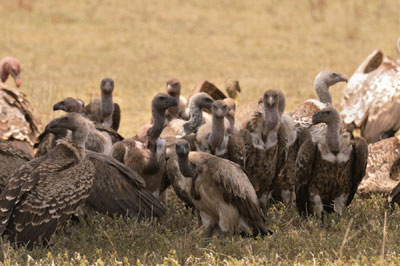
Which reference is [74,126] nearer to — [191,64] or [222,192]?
[222,192]

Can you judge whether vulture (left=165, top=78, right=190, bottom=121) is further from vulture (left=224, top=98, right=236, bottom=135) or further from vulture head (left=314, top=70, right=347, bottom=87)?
vulture head (left=314, top=70, right=347, bottom=87)

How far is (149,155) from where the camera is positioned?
671 centimetres

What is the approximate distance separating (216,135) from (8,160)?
1.70 m

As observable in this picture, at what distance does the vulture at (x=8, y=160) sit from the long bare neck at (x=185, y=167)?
1.41 meters

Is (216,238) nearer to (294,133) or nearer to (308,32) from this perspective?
(294,133)

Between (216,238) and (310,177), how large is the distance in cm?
119

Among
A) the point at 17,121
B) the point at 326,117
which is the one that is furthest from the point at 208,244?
the point at 17,121

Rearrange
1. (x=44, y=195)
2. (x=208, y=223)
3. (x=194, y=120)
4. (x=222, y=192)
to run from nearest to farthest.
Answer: (x=44, y=195) → (x=222, y=192) → (x=208, y=223) → (x=194, y=120)

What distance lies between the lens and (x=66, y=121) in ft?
19.6

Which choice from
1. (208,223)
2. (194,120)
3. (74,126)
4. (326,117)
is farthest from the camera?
(194,120)

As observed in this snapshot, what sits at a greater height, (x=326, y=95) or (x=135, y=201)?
(x=326, y=95)

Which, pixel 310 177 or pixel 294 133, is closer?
pixel 310 177

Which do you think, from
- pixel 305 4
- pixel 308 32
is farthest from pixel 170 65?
pixel 305 4

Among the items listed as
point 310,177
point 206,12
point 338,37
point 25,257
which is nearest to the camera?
point 25,257
